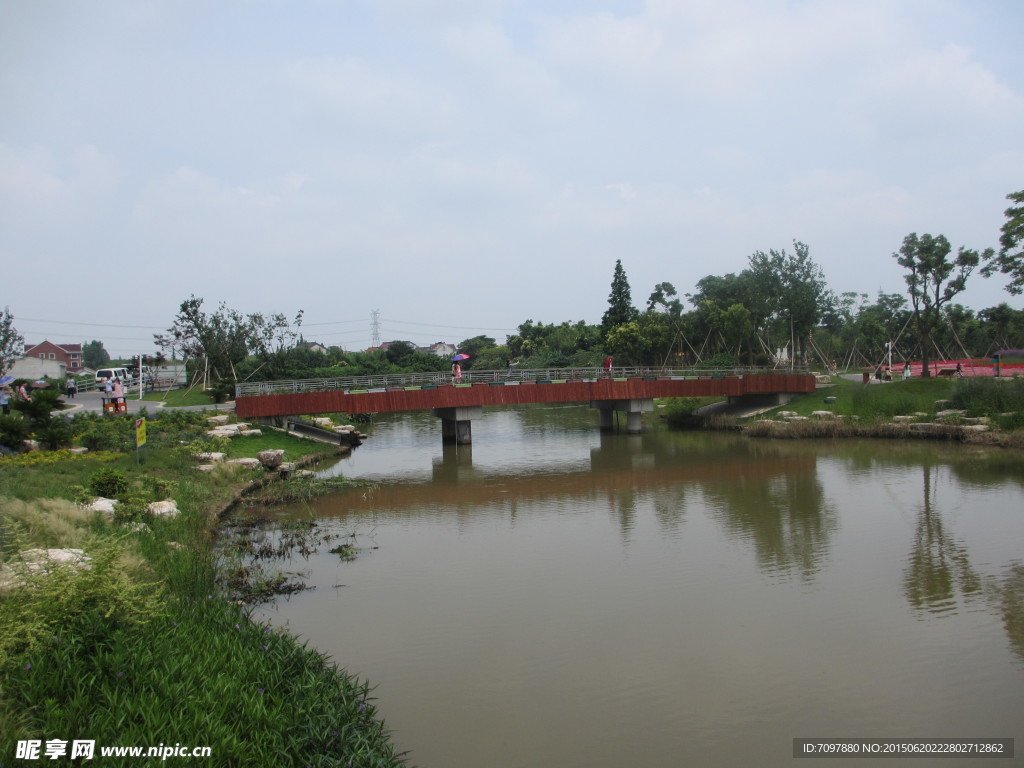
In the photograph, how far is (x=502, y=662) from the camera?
7969 mm

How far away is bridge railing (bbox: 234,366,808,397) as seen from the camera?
26047 mm

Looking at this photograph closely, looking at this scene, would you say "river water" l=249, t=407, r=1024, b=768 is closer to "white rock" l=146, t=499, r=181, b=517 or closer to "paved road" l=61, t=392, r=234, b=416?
"white rock" l=146, t=499, r=181, b=517

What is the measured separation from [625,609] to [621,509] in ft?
22.8

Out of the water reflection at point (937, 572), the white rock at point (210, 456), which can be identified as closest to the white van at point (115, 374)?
the white rock at point (210, 456)

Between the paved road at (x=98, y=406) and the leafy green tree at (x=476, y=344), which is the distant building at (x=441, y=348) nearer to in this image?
the leafy green tree at (x=476, y=344)

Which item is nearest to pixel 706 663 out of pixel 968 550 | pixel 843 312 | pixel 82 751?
pixel 82 751

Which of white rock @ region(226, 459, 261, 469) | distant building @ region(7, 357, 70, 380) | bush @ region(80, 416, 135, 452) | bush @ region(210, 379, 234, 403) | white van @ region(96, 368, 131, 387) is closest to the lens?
bush @ region(80, 416, 135, 452)

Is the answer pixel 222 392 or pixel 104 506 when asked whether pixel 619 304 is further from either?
pixel 104 506

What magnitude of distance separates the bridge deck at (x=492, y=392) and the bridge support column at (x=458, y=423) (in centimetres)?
97

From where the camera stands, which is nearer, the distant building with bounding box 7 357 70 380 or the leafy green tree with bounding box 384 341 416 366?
the distant building with bounding box 7 357 70 380

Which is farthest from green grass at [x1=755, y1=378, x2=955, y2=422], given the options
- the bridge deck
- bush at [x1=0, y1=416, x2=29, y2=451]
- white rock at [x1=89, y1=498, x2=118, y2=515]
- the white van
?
the white van

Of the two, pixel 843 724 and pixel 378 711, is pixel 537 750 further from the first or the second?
pixel 843 724

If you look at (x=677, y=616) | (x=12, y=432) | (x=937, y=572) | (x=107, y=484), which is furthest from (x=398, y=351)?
(x=677, y=616)

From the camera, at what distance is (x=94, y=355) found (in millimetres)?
113062
